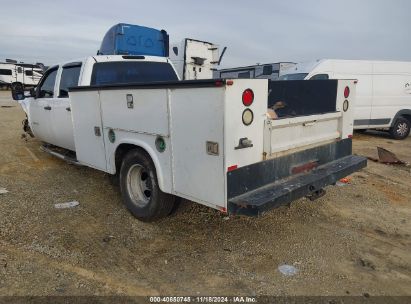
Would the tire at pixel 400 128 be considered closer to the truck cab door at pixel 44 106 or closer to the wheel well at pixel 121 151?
the wheel well at pixel 121 151

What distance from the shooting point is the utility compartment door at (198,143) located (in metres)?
3.01

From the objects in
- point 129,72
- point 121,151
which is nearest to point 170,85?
point 121,151

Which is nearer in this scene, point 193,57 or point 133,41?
point 133,41

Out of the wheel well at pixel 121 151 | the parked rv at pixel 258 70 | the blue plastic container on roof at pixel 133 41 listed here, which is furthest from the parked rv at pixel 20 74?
the wheel well at pixel 121 151

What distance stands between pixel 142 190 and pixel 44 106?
317 cm

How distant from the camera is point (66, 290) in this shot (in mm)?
3035

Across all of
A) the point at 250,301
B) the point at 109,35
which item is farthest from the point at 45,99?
the point at 250,301

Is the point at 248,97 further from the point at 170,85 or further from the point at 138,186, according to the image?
the point at 138,186

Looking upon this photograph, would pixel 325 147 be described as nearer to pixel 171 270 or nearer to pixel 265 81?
pixel 265 81

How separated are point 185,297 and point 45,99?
4868 millimetres

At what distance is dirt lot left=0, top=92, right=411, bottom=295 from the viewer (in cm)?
312

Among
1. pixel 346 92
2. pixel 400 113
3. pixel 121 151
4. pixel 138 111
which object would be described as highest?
pixel 346 92

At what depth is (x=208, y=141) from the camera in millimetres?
3094

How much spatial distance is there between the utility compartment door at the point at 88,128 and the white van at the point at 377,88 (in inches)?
284
